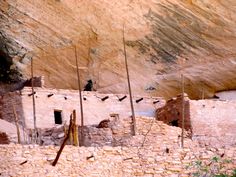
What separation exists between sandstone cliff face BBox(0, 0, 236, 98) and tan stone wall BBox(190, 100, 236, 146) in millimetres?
2124

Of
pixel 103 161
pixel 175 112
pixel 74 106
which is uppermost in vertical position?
pixel 74 106

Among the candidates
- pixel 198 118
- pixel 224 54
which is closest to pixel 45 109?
pixel 198 118

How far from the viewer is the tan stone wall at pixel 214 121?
58.7 ft

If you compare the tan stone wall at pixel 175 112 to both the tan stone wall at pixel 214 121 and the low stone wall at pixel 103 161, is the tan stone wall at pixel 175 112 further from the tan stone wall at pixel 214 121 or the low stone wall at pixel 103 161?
the low stone wall at pixel 103 161

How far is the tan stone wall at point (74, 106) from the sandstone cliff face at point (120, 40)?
101 centimetres

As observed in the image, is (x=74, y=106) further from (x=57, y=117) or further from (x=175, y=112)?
(x=175, y=112)

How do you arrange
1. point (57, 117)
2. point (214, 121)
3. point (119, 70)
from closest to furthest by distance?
point (214, 121) → point (57, 117) → point (119, 70)

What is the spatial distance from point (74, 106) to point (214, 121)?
3.70 metres

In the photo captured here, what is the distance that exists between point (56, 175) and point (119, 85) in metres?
9.50

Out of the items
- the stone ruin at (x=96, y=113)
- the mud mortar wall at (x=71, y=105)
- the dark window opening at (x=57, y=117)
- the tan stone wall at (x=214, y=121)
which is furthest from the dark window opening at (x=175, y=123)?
the dark window opening at (x=57, y=117)

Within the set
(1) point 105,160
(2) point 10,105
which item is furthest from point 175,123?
(1) point 105,160

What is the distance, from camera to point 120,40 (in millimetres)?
19781

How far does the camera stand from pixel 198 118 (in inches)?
712

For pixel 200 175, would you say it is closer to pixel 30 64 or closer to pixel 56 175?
pixel 56 175
